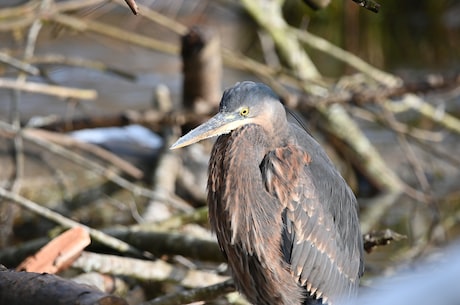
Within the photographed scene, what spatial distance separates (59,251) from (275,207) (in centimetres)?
87

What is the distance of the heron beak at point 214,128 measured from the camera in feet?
9.98

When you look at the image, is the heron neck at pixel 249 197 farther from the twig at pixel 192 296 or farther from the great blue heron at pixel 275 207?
the twig at pixel 192 296

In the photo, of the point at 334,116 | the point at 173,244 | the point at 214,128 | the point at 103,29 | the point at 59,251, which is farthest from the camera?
the point at 334,116

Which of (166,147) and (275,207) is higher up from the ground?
(166,147)

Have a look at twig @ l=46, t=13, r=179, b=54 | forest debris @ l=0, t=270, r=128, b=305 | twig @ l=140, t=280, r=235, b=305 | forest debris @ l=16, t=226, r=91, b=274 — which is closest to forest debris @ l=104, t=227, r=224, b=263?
twig @ l=140, t=280, r=235, b=305

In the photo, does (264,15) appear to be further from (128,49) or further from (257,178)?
(128,49)

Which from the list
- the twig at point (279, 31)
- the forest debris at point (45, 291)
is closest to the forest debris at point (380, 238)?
Result: the forest debris at point (45, 291)

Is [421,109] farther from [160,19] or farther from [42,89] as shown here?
[42,89]

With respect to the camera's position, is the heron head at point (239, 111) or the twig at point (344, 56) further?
the twig at point (344, 56)

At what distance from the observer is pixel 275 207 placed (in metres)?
3.23

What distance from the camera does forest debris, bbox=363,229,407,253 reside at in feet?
10.9

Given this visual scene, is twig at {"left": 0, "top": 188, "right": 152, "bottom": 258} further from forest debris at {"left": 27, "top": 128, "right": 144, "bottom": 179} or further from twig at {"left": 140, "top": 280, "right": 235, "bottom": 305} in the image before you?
forest debris at {"left": 27, "top": 128, "right": 144, "bottom": 179}

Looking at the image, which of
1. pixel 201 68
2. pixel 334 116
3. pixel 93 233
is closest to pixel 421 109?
pixel 334 116

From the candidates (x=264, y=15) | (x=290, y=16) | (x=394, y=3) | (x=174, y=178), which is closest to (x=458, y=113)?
(x=264, y=15)
